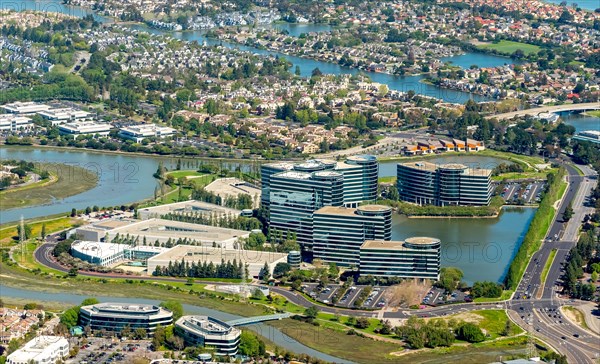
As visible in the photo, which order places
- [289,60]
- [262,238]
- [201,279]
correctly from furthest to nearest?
[289,60]
[262,238]
[201,279]

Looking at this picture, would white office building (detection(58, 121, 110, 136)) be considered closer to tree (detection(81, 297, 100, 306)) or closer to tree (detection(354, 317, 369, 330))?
tree (detection(81, 297, 100, 306))

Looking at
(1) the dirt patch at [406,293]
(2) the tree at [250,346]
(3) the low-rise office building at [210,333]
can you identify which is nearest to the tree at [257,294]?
(1) the dirt patch at [406,293]

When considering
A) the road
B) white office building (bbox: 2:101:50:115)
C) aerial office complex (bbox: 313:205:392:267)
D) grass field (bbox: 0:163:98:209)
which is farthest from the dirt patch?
white office building (bbox: 2:101:50:115)

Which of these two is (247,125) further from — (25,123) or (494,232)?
(494,232)

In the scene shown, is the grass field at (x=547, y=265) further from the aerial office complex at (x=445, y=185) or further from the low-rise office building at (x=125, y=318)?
the low-rise office building at (x=125, y=318)

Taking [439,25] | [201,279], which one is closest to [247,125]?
[201,279]

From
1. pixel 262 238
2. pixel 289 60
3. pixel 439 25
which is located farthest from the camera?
pixel 439 25
